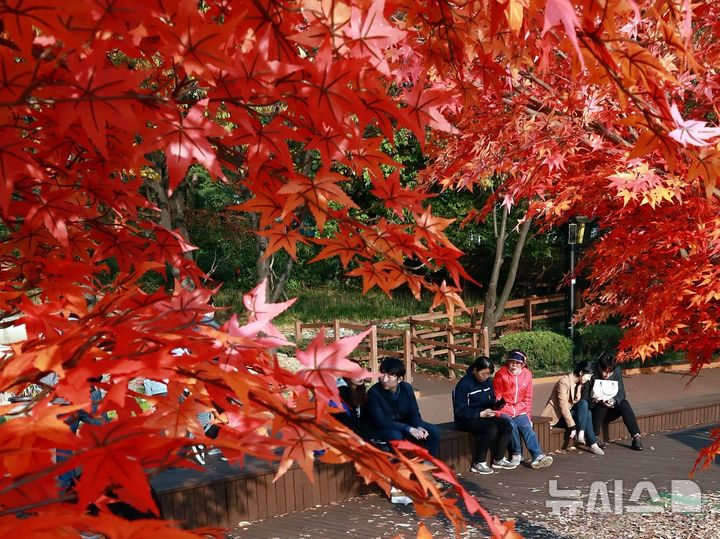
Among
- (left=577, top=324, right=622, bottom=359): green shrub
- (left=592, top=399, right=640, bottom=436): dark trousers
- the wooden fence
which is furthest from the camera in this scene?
(left=577, top=324, right=622, bottom=359): green shrub

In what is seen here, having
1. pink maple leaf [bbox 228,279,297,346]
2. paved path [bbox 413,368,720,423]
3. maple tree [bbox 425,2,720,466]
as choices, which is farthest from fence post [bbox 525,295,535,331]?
pink maple leaf [bbox 228,279,297,346]

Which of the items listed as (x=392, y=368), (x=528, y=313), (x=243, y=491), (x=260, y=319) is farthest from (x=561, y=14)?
(x=528, y=313)

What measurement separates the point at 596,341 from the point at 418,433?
40.0 ft

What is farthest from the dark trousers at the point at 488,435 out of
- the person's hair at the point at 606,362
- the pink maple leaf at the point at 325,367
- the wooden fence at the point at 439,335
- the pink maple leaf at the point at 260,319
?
the pink maple leaf at the point at 325,367

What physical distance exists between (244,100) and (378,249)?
648 mm

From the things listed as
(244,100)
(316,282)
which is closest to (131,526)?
(244,100)

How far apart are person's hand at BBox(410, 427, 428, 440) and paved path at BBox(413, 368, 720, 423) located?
4.06 meters

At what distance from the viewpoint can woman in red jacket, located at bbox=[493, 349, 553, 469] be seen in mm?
8078

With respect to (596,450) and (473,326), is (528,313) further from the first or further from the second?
(596,450)

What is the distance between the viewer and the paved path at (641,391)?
1180cm

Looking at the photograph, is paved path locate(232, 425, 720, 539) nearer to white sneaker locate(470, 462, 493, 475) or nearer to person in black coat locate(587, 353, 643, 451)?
white sneaker locate(470, 462, 493, 475)

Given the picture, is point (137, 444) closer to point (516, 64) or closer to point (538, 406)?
point (516, 64)

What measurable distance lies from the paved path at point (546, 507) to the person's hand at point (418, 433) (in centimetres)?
64

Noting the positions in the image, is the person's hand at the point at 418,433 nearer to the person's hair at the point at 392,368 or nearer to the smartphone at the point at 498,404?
the person's hair at the point at 392,368
